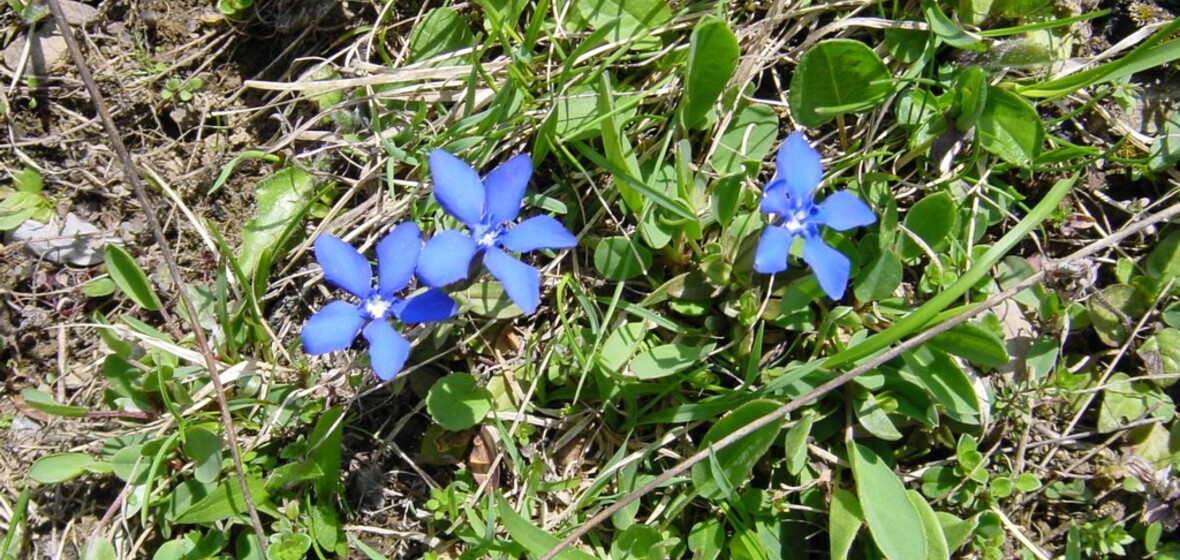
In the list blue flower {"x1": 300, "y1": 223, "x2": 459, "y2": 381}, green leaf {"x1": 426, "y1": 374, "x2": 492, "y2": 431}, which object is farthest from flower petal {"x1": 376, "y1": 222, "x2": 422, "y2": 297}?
green leaf {"x1": 426, "y1": 374, "x2": 492, "y2": 431}

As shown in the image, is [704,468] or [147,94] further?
[147,94]

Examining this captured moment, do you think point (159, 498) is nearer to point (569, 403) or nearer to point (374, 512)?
point (374, 512)

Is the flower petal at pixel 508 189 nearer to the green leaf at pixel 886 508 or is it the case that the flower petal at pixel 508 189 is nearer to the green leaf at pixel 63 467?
the green leaf at pixel 886 508

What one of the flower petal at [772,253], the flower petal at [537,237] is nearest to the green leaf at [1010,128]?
the flower petal at [772,253]

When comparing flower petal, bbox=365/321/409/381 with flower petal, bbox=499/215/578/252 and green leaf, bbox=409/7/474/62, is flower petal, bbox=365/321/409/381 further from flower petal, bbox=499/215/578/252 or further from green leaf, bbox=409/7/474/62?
green leaf, bbox=409/7/474/62

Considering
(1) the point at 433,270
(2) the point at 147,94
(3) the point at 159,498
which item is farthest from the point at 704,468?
(2) the point at 147,94

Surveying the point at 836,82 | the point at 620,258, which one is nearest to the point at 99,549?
the point at 620,258
